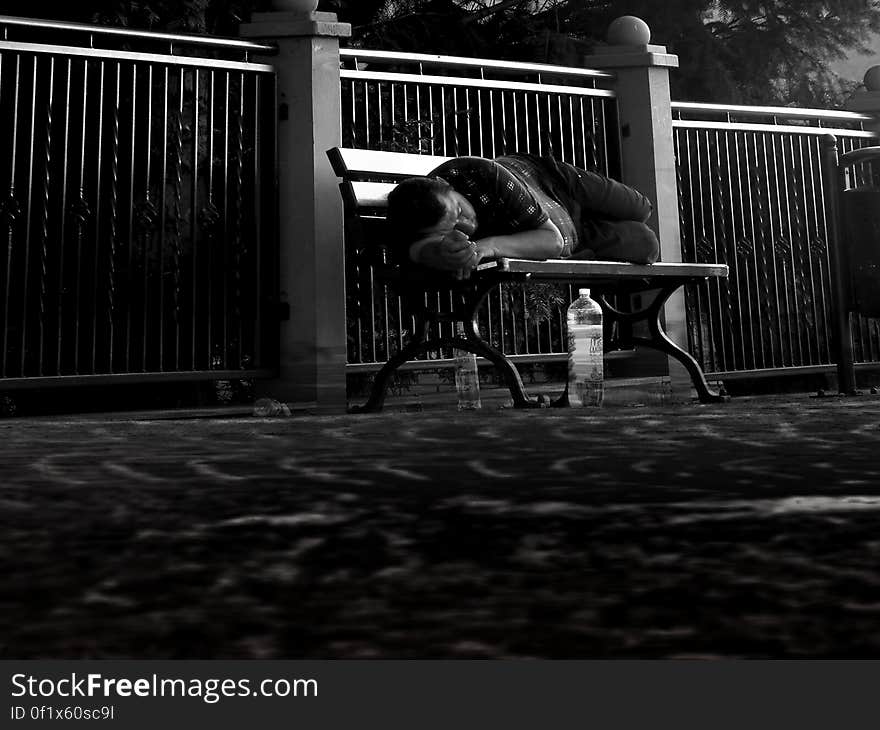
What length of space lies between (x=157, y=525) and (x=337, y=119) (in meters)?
5.05

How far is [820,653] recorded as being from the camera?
1.07ft

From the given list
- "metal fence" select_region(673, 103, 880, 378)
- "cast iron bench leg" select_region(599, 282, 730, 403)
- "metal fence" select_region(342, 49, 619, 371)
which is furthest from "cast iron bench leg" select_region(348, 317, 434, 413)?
"metal fence" select_region(673, 103, 880, 378)

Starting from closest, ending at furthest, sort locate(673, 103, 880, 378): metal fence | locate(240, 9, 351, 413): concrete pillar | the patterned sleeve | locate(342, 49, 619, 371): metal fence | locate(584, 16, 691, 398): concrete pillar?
the patterned sleeve < locate(240, 9, 351, 413): concrete pillar < locate(342, 49, 619, 371): metal fence < locate(584, 16, 691, 398): concrete pillar < locate(673, 103, 880, 378): metal fence

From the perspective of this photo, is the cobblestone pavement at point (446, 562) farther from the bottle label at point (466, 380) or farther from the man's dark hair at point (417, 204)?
the bottle label at point (466, 380)

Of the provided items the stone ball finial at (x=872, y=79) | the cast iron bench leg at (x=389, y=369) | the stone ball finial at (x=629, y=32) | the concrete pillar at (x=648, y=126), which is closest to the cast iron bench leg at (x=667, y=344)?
the cast iron bench leg at (x=389, y=369)

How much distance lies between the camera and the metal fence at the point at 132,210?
484 centimetres

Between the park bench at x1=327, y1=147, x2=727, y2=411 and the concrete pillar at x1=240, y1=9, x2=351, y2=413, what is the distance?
39 cm

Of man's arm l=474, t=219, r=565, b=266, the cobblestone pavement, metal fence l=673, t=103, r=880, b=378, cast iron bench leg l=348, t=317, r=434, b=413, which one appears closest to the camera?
the cobblestone pavement

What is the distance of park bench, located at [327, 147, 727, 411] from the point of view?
4.22 metres

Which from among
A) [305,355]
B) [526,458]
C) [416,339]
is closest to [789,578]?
[526,458]

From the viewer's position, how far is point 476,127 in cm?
603

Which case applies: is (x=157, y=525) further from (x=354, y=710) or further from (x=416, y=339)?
(x=416, y=339)

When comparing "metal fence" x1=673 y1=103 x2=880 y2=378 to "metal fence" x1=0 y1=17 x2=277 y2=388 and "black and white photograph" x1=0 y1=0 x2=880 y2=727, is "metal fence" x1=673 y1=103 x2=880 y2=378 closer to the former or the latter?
"black and white photograph" x1=0 y1=0 x2=880 y2=727

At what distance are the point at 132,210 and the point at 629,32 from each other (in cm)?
352
